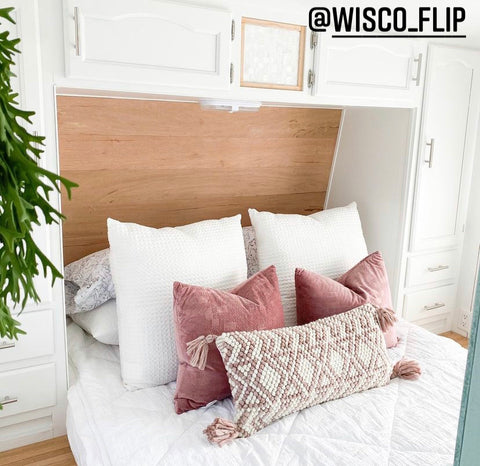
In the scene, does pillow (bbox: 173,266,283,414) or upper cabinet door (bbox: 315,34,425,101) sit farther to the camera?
upper cabinet door (bbox: 315,34,425,101)

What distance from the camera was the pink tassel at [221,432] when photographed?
150cm

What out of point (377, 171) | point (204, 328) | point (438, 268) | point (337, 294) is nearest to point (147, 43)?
point (204, 328)

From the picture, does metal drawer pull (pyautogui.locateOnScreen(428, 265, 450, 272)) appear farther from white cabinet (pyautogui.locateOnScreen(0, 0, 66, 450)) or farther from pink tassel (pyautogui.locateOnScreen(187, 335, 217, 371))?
white cabinet (pyautogui.locateOnScreen(0, 0, 66, 450))

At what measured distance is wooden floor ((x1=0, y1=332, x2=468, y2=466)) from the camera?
6.25ft

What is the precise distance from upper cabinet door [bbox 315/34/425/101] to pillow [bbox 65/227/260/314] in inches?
44.5

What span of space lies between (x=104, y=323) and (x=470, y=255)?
2075mm

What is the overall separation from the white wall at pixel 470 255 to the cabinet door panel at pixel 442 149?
0.44ft

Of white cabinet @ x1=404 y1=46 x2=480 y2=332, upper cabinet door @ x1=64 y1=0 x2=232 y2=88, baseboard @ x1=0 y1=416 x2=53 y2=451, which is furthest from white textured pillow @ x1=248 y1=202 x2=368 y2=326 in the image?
baseboard @ x1=0 y1=416 x2=53 y2=451

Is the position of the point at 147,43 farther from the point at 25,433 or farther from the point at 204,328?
the point at 25,433

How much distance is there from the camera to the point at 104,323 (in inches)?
79.8

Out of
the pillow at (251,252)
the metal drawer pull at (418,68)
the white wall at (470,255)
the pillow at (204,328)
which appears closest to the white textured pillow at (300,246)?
the pillow at (251,252)

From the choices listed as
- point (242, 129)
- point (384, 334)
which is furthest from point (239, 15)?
point (384, 334)

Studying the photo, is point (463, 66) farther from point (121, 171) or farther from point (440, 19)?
point (121, 171)

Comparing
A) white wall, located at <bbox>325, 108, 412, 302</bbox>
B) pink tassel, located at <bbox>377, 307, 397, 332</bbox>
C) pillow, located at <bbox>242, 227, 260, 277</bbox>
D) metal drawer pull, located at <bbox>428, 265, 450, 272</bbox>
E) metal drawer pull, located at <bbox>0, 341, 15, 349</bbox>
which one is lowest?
metal drawer pull, located at <bbox>0, 341, 15, 349</bbox>
